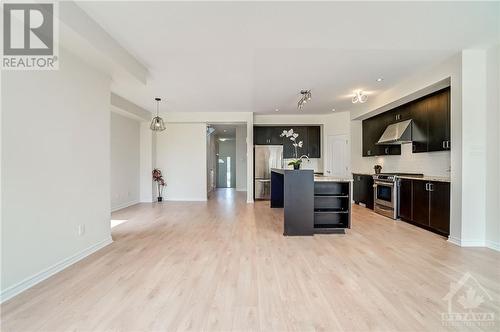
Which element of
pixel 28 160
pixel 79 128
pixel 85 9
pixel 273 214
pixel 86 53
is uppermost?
pixel 85 9

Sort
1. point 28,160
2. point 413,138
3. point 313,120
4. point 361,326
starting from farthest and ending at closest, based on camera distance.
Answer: point 313,120, point 413,138, point 28,160, point 361,326

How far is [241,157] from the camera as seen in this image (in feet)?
32.6

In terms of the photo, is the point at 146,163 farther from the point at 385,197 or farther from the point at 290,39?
the point at 385,197

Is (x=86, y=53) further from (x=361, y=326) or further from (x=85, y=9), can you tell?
(x=361, y=326)

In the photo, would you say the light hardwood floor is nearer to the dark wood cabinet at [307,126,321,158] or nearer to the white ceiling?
the white ceiling

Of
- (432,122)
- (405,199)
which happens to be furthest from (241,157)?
(432,122)

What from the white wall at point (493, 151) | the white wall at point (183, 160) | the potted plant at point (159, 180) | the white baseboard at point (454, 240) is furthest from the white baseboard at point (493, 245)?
the potted plant at point (159, 180)

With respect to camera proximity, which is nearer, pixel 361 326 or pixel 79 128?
pixel 361 326

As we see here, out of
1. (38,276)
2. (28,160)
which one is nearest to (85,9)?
(28,160)

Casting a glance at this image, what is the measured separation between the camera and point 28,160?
2152mm

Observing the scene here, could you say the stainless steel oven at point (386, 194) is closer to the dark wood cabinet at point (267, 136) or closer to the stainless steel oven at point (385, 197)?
the stainless steel oven at point (385, 197)

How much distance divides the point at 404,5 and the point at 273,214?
4151 millimetres

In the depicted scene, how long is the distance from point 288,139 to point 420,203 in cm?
418

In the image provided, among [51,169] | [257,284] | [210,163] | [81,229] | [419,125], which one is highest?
[419,125]
